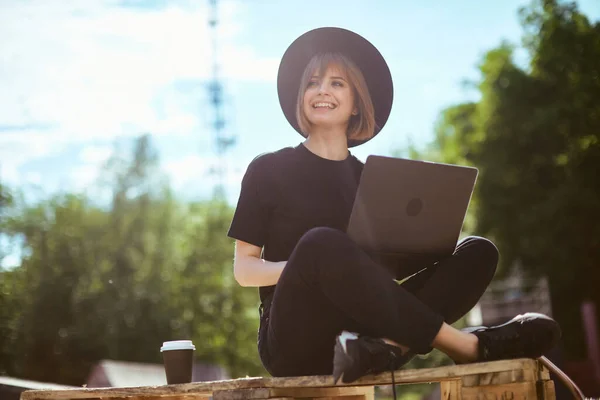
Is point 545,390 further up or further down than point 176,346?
further down

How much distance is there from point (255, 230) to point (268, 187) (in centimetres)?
18

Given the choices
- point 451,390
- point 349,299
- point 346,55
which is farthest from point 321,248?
point 346,55

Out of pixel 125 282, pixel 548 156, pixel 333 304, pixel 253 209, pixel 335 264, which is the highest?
pixel 548 156

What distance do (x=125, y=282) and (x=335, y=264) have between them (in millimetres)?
25401

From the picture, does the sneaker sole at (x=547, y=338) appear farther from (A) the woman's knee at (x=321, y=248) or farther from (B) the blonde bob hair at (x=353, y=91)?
(B) the blonde bob hair at (x=353, y=91)

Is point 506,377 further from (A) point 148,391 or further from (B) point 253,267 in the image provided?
(A) point 148,391

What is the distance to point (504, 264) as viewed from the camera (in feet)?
55.0

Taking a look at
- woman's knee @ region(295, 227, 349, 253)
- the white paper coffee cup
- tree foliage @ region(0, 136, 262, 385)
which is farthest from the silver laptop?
tree foliage @ region(0, 136, 262, 385)

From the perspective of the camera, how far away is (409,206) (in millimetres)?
2439

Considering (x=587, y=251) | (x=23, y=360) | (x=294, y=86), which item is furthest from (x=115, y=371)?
(x=294, y=86)

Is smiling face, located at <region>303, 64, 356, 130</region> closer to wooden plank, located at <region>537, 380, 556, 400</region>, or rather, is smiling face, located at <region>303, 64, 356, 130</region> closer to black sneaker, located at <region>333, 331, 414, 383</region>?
black sneaker, located at <region>333, 331, 414, 383</region>

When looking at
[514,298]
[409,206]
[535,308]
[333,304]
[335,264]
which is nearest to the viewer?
[335,264]

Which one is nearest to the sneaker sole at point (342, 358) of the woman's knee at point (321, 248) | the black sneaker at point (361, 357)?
the black sneaker at point (361, 357)

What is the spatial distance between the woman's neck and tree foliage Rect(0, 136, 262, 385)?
73.0ft
